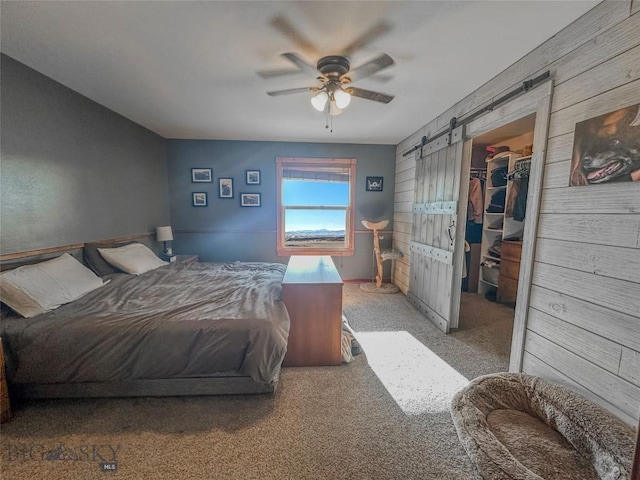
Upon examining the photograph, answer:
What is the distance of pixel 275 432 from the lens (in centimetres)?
157

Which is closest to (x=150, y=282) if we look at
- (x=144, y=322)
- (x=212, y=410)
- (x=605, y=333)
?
(x=144, y=322)

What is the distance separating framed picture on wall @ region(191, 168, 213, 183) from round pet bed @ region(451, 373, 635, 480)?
448 centimetres

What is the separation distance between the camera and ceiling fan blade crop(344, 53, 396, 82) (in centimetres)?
170

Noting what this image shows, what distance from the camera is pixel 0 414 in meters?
1.57

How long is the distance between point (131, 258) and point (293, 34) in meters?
2.79

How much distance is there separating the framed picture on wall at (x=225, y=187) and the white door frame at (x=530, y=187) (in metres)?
3.88

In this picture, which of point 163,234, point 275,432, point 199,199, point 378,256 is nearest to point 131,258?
point 163,234

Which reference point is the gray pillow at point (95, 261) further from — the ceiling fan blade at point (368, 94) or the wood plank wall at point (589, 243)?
the wood plank wall at point (589, 243)

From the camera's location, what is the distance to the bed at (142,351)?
165 centimetres

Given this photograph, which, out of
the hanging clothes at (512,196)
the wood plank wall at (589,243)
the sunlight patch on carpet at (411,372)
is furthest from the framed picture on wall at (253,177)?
the hanging clothes at (512,196)

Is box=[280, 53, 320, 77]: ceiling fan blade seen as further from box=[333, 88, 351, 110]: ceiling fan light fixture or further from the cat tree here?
the cat tree

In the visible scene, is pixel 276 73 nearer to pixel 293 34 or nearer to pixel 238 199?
pixel 293 34

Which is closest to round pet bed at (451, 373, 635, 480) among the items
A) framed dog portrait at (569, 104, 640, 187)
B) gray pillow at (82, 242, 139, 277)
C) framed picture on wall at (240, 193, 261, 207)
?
framed dog portrait at (569, 104, 640, 187)

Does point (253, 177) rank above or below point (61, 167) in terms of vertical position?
above
